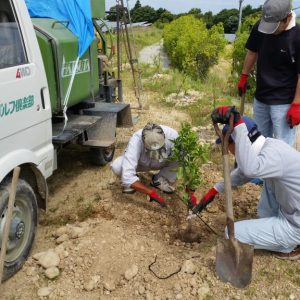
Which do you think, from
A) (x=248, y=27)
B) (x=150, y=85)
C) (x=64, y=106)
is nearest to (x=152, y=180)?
(x=64, y=106)

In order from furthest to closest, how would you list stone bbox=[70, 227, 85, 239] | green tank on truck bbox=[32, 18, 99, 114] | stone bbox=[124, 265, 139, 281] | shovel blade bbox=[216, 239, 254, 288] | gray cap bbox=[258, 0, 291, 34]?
1. green tank on truck bbox=[32, 18, 99, 114]
2. stone bbox=[70, 227, 85, 239]
3. gray cap bbox=[258, 0, 291, 34]
4. stone bbox=[124, 265, 139, 281]
5. shovel blade bbox=[216, 239, 254, 288]

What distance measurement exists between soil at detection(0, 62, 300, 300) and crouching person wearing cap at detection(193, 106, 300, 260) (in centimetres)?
23

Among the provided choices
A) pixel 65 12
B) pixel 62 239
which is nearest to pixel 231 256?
pixel 62 239

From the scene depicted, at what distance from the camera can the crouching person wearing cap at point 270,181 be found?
2803 mm

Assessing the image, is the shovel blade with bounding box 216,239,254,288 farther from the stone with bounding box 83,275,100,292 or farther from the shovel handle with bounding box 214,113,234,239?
the stone with bounding box 83,275,100,292

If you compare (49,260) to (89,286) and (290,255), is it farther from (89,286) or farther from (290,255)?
(290,255)

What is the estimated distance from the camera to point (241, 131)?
2.80m

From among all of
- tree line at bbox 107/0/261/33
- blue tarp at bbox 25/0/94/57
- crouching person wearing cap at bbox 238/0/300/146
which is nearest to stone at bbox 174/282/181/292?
crouching person wearing cap at bbox 238/0/300/146

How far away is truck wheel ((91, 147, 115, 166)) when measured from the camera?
508 centimetres

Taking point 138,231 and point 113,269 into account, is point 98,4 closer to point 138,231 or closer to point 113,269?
point 138,231

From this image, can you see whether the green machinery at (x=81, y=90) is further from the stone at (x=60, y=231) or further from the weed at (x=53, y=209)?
the stone at (x=60, y=231)

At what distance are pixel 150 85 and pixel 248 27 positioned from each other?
10.7 ft

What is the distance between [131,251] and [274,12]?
2383mm

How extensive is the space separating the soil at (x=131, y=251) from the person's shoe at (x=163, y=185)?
7cm
